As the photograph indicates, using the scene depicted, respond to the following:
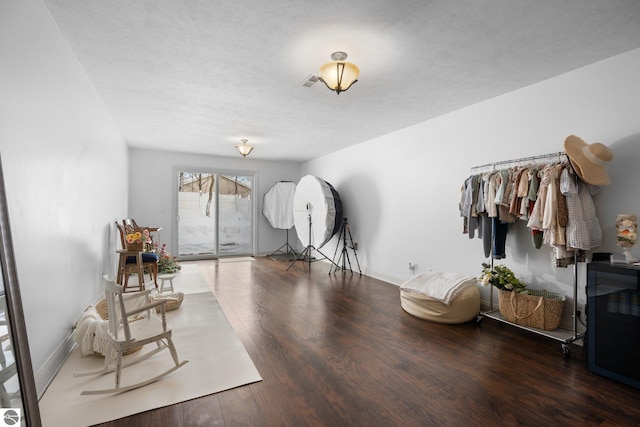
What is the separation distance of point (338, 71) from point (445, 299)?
2451mm

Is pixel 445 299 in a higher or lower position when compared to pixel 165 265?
higher

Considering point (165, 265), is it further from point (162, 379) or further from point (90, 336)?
point (162, 379)

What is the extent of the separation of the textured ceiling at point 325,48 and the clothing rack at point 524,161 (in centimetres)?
78

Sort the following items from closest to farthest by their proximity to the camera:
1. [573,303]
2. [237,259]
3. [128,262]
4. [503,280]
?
[573,303] < [503,280] < [128,262] < [237,259]

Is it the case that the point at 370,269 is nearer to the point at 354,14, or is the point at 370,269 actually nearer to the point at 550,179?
the point at 550,179

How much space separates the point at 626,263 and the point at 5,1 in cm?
416

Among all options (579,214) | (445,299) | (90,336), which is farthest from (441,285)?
(90,336)

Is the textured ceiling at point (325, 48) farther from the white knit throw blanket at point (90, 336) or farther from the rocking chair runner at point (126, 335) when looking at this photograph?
the white knit throw blanket at point (90, 336)

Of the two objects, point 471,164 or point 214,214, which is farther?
point 214,214

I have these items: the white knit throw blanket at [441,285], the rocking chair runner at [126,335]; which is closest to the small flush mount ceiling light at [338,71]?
the rocking chair runner at [126,335]

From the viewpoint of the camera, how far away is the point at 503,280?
315cm

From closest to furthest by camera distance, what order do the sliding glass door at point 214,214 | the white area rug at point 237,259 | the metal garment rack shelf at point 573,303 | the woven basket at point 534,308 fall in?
the metal garment rack shelf at point 573,303
the woven basket at point 534,308
the white area rug at point 237,259
the sliding glass door at point 214,214

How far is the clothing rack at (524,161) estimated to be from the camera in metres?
2.90

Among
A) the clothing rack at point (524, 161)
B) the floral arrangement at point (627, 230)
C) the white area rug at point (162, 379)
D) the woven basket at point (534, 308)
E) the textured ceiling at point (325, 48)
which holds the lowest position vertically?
the white area rug at point (162, 379)
